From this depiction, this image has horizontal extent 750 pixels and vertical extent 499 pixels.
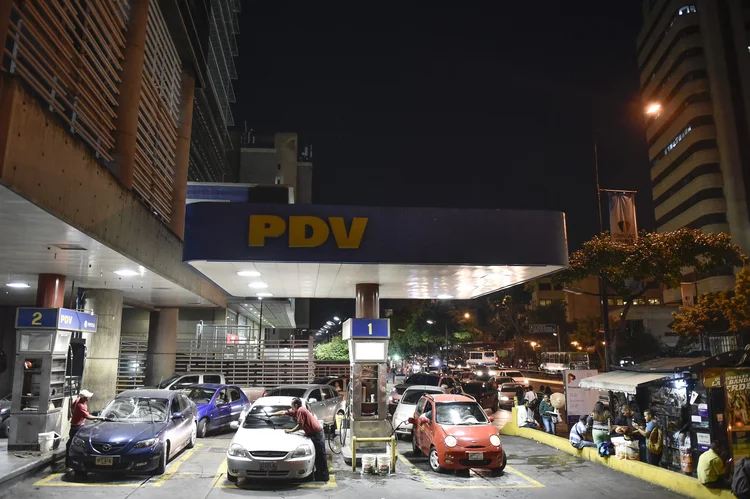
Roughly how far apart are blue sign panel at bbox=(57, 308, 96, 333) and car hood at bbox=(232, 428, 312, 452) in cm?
576

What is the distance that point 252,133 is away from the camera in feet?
261

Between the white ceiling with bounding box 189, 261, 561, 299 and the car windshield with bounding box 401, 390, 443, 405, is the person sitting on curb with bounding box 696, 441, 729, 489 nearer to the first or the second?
the white ceiling with bounding box 189, 261, 561, 299

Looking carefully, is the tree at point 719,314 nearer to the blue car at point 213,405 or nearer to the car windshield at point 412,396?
the car windshield at point 412,396

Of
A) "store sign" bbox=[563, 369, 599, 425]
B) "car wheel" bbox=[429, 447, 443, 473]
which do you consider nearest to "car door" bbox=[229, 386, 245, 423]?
"car wheel" bbox=[429, 447, 443, 473]

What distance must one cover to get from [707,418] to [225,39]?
174 ft

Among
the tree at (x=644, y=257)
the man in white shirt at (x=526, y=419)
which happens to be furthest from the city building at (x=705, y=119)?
the man in white shirt at (x=526, y=419)

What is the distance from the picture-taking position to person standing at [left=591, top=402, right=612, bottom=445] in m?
13.1

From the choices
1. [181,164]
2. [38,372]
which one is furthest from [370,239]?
[181,164]

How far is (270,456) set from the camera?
10.1m

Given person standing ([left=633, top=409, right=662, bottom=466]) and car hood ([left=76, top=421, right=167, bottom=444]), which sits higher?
car hood ([left=76, top=421, right=167, bottom=444])

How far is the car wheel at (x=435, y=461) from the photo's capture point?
11.9 m

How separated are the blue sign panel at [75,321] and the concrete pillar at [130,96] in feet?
11.9

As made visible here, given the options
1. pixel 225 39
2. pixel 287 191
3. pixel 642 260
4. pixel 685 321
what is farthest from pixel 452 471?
pixel 225 39

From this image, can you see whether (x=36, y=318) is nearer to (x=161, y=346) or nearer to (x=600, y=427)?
(x=161, y=346)
